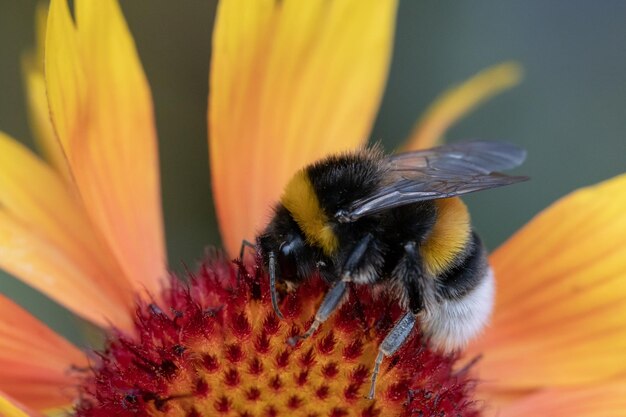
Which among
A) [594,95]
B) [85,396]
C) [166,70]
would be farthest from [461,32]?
[85,396]

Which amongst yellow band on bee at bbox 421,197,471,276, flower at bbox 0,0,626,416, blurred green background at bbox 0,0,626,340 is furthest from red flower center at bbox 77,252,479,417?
blurred green background at bbox 0,0,626,340

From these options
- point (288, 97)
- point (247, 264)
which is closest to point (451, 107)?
point (288, 97)

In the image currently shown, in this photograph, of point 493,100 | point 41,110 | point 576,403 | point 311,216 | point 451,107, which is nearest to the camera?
point 311,216

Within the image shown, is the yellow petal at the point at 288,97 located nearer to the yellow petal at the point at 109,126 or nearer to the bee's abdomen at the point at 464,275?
the yellow petal at the point at 109,126

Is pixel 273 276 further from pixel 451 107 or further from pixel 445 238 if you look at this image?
pixel 451 107

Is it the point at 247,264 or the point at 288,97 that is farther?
the point at 288,97

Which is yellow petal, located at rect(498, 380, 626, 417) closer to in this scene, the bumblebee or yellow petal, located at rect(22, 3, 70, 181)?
the bumblebee

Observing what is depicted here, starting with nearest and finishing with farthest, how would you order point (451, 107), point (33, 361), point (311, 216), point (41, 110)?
point (311, 216) < point (33, 361) < point (41, 110) < point (451, 107)
